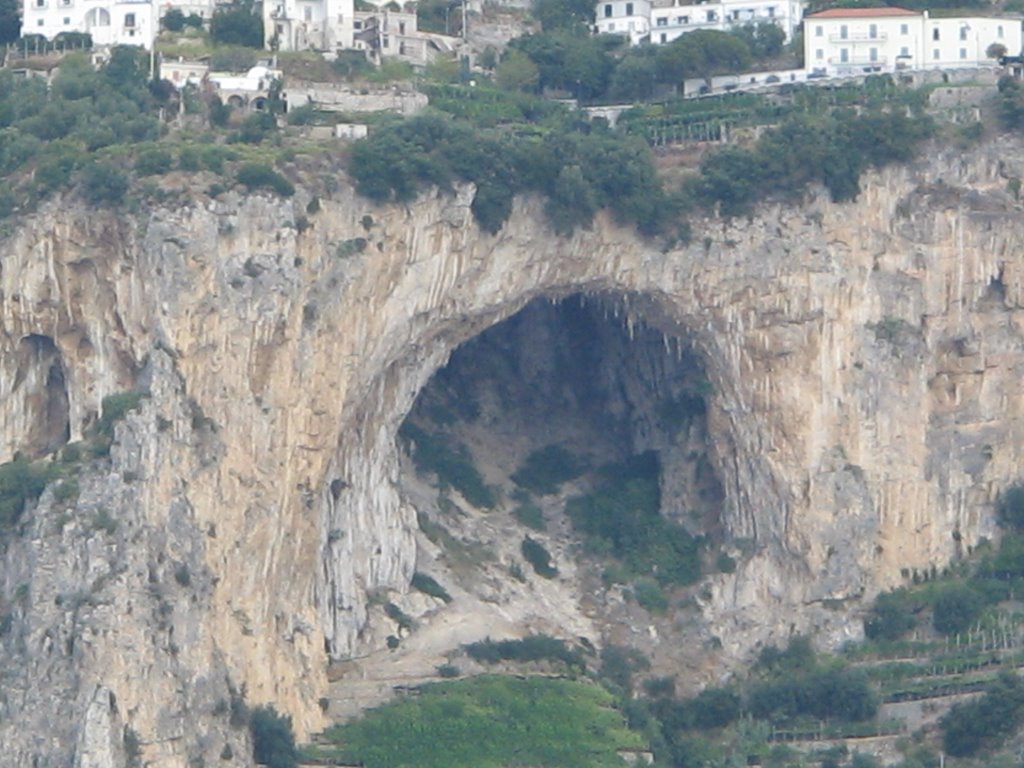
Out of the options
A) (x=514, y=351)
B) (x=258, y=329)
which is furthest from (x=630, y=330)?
(x=258, y=329)

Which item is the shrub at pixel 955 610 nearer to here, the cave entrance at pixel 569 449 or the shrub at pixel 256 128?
the cave entrance at pixel 569 449

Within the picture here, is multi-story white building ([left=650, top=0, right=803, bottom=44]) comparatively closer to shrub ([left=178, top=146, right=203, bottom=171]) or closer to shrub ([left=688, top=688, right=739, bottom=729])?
shrub ([left=178, top=146, right=203, bottom=171])

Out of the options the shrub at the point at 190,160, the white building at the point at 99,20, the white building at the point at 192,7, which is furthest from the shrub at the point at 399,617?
the white building at the point at 192,7

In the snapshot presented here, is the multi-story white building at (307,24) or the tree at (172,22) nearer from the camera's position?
the multi-story white building at (307,24)

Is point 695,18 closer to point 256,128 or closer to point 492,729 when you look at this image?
point 256,128

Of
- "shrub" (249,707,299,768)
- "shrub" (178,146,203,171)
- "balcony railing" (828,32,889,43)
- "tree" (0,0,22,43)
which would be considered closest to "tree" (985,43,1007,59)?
"balcony railing" (828,32,889,43)
